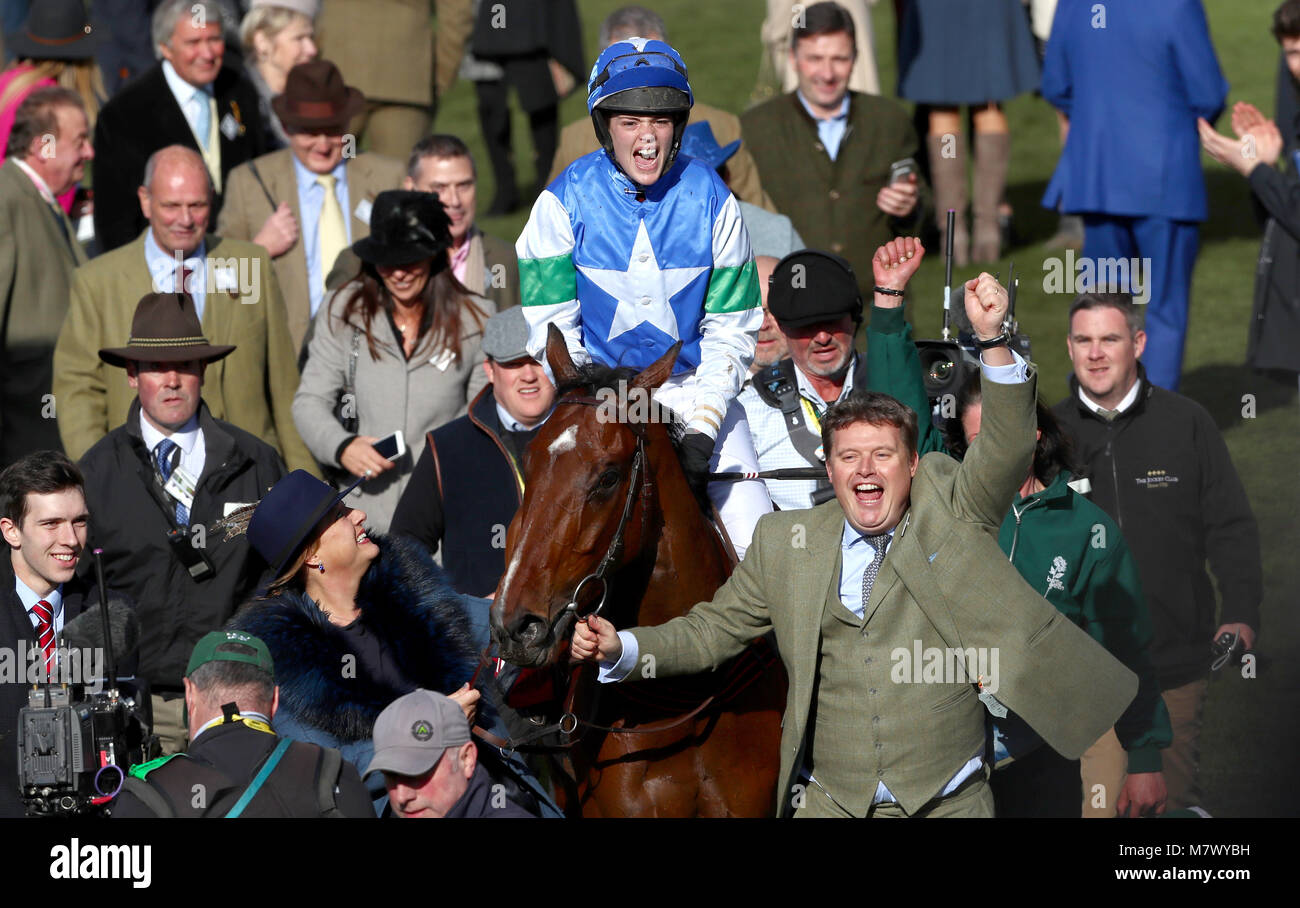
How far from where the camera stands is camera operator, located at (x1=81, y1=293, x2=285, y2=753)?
267 inches

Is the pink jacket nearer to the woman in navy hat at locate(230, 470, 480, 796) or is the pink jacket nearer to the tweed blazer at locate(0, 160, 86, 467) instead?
the tweed blazer at locate(0, 160, 86, 467)

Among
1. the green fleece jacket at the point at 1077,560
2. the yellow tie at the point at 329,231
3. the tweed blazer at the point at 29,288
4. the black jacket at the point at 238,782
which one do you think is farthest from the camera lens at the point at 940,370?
the tweed blazer at the point at 29,288

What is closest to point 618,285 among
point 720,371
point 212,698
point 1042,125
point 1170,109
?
point 720,371

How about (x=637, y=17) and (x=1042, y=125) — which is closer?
(x=637, y=17)

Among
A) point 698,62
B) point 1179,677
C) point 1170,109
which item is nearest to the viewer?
point 1179,677

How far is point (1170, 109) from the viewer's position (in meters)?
9.39

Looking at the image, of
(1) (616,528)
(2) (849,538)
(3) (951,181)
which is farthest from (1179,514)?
(3) (951,181)

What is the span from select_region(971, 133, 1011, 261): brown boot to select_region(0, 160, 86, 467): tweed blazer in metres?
5.57

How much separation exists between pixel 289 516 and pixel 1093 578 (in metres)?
2.56

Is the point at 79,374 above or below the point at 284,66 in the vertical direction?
below

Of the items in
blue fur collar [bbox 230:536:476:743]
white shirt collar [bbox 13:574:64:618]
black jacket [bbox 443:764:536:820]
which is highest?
white shirt collar [bbox 13:574:64:618]

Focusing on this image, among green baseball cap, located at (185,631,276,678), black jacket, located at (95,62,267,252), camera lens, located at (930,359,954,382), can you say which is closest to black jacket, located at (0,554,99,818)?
green baseball cap, located at (185,631,276,678)

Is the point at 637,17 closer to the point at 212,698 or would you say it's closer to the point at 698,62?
the point at 212,698

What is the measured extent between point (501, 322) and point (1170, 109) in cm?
405
